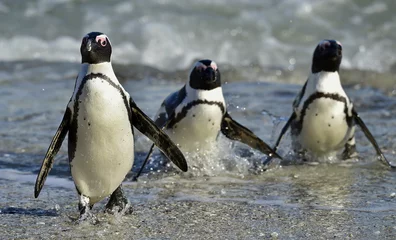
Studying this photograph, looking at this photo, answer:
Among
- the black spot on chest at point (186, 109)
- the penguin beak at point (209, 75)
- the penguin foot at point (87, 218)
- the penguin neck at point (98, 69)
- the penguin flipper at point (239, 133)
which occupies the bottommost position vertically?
the penguin foot at point (87, 218)

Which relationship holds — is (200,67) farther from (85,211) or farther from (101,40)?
(85,211)

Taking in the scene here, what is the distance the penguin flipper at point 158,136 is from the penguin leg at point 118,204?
325 mm

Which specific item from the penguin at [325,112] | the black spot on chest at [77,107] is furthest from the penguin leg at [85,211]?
the penguin at [325,112]

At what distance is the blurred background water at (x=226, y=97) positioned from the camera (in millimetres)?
4023

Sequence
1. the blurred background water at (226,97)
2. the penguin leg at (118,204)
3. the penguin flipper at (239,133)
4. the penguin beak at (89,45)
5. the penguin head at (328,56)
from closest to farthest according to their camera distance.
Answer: the penguin beak at (89,45)
the blurred background water at (226,97)
the penguin leg at (118,204)
the penguin flipper at (239,133)
the penguin head at (328,56)

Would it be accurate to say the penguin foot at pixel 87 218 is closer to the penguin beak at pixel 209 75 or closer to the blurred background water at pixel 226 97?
the blurred background water at pixel 226 97

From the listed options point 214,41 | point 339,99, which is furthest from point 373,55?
point 339,99

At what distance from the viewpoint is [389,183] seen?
503 cm

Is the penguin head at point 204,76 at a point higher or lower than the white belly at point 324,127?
higher

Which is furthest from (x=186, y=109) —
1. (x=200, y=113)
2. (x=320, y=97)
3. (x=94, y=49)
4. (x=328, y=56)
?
(x=94, y=49)

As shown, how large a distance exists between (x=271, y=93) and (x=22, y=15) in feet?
22.8

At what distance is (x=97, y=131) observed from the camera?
3973 mm

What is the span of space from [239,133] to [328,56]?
2.82ft

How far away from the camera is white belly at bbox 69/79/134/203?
12.9ft
